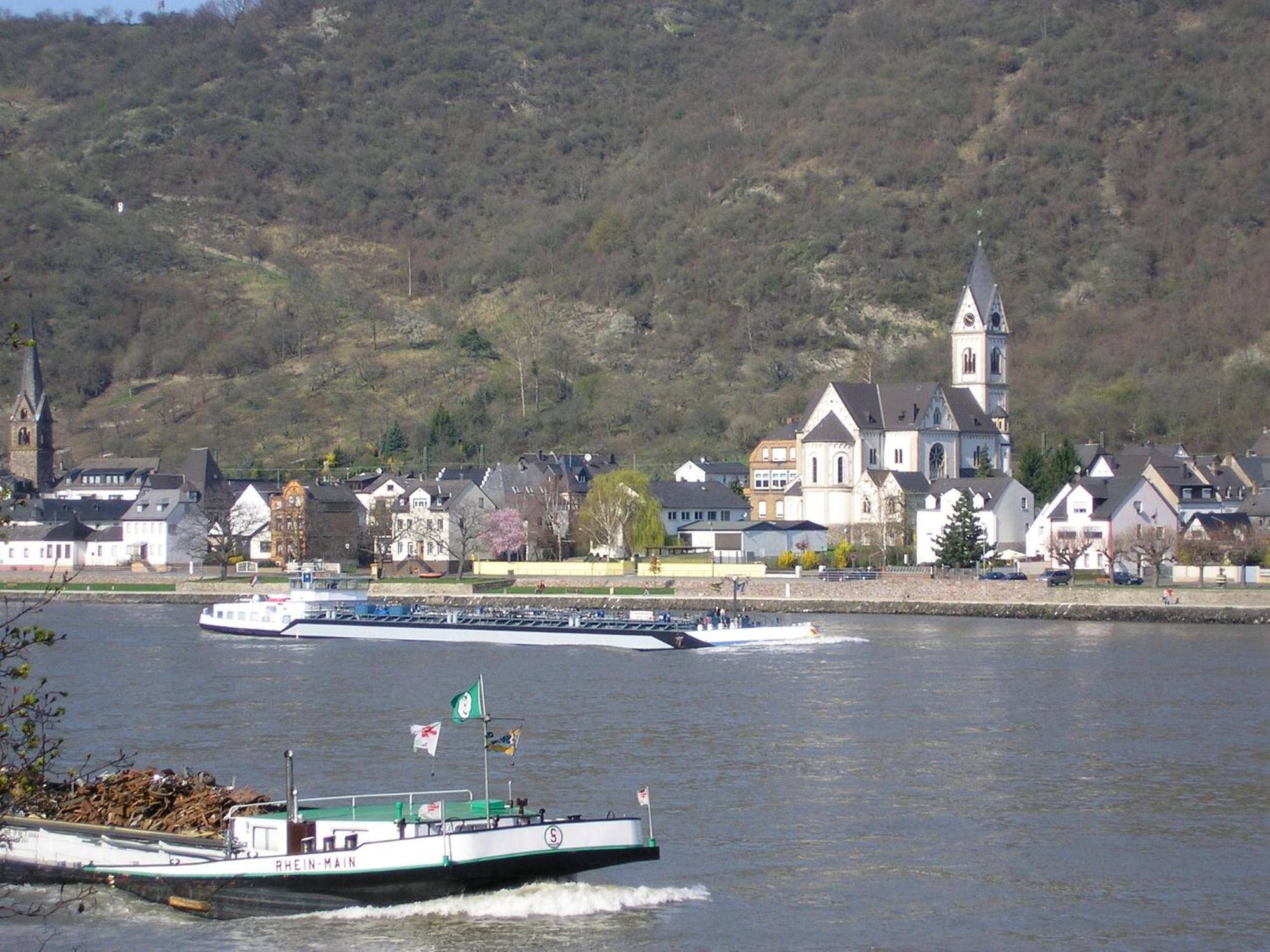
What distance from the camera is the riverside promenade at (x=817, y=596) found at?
70000 millimetres

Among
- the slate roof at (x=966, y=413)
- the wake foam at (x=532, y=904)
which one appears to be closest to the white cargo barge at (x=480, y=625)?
the slate roof at (x=966, y=413)

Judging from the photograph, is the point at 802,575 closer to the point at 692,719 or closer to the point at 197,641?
the point at 197,641

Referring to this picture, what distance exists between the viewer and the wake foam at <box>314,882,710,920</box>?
25703mm

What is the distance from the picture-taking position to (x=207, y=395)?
503 feet

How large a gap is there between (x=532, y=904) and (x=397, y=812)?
2.71 metres

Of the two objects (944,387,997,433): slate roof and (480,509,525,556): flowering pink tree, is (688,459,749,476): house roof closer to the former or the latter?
(944,387,997,433): slate roof

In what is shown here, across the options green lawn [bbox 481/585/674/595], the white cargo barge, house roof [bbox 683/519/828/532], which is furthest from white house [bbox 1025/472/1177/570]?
the white cargo barge

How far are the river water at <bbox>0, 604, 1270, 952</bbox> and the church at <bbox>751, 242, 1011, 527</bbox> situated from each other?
120 feet

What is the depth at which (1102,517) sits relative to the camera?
8188 centimetres

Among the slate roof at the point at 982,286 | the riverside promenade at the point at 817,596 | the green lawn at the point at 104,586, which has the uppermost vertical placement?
the slate roof at the point at 982,286

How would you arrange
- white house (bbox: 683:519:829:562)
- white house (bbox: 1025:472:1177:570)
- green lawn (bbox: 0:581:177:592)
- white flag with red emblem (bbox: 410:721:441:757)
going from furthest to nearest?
white house (bbox: 683:519:829:562) → green lawn (bbox: 0:581:177:592) → white house (bbox: 1025:472:1177:570) → white flag with red emblem (bbox: 410:721:441:757)

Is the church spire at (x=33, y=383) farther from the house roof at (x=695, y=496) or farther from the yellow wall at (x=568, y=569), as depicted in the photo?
the yellow wall at (x=568, y=569)

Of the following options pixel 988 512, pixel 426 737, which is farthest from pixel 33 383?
pixel 426 737

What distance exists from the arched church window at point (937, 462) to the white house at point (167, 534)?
38.3 meters
